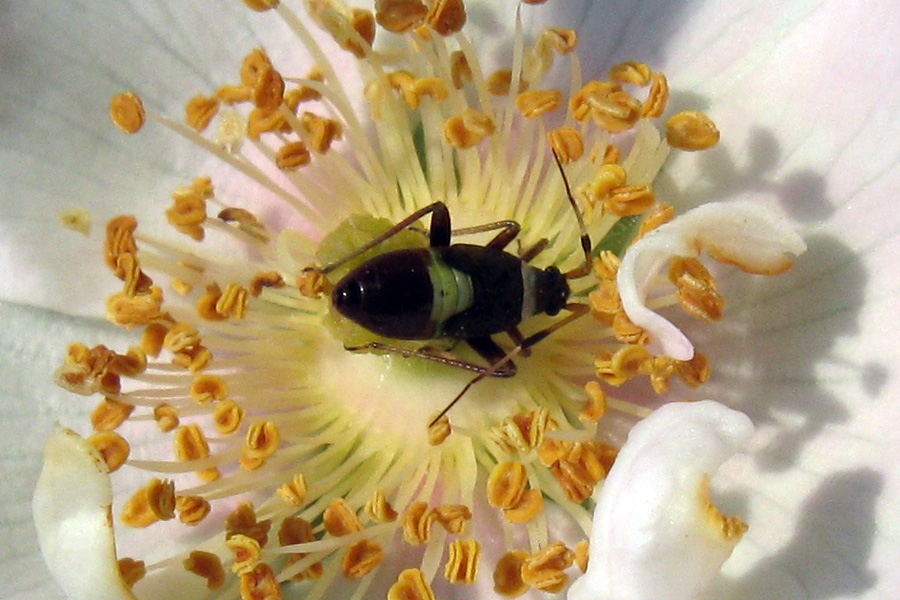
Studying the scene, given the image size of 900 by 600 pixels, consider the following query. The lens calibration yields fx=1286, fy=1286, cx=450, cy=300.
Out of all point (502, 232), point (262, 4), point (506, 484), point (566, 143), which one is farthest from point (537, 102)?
point (506, 484)

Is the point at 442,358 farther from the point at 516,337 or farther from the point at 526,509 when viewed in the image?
the point at 526,509

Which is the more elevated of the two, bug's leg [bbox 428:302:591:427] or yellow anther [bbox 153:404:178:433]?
bug's leg [bbox 428:302:591:427]

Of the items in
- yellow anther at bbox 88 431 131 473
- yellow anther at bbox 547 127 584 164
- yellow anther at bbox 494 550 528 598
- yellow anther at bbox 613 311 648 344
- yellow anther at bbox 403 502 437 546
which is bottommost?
yellow anther at bbox 88 431 131 473

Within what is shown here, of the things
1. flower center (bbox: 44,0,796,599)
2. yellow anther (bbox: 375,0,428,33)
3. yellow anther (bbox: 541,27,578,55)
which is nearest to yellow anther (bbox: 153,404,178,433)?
flower center (bbox: 44,0,796,599)

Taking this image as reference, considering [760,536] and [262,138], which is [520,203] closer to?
[262,138]

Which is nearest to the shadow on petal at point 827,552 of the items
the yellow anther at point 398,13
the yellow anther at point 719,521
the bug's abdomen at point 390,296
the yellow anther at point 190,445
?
the yellow anther at point 719,521

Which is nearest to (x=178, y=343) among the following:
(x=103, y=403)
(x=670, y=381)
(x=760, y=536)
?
(x=103, y=403)

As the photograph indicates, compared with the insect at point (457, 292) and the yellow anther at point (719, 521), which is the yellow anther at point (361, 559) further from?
the yellow anther at point (719, 521)

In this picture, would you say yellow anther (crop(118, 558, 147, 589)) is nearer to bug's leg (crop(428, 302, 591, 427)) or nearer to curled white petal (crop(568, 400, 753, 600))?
bug's leg (crop(428, 302, 591, 427))
